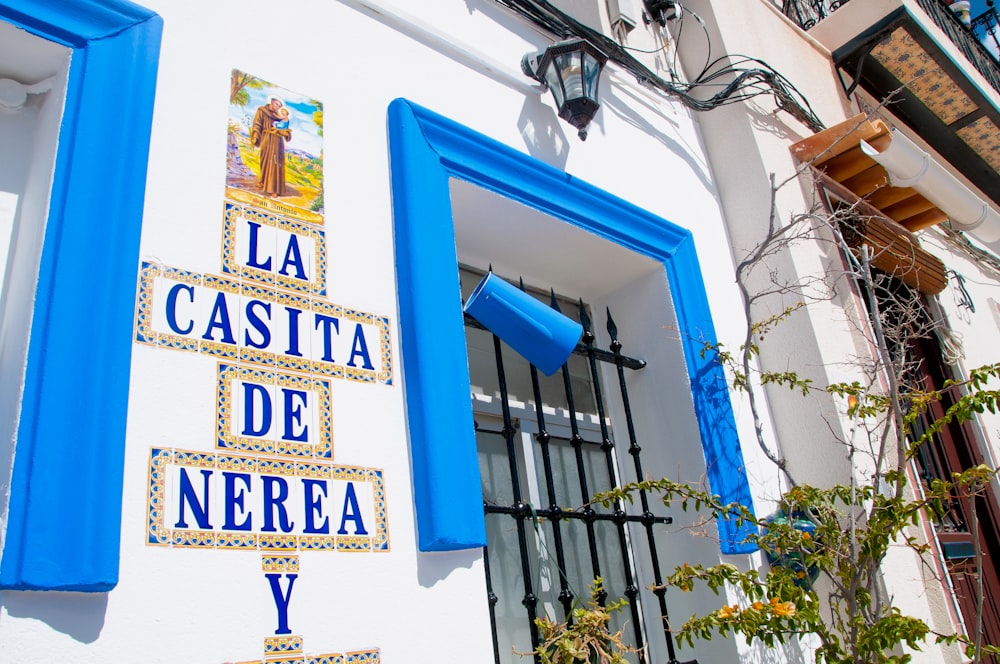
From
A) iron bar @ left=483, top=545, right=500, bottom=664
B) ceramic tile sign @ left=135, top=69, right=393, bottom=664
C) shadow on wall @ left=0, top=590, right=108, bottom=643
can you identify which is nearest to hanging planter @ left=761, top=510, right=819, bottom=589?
iron bar @ left=483, top=545, right=500, bottom=664

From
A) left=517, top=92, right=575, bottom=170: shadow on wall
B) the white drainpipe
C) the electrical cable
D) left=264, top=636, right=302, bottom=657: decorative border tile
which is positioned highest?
the electrical cable

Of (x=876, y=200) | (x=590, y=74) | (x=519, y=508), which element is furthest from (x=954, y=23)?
(x=519, y=508)

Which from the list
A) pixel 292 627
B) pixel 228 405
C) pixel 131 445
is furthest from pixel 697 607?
pixel 131 445

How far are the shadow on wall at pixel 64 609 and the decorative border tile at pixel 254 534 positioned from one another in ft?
0.48

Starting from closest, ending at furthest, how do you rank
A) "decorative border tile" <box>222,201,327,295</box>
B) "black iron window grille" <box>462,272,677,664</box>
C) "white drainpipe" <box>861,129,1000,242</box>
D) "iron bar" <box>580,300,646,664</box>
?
"decorative border tile" <box>222,201,327,295</box>
"black iron window grille" <box>462,272,677,664</box>
"iron bar" <box>580,300,646,664</box>
"white drainpipe" <box>861,129,1000,242</box>

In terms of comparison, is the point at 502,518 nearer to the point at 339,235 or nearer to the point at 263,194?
the point at 339,235

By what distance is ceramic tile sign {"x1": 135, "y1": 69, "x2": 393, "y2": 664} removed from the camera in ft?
5.41

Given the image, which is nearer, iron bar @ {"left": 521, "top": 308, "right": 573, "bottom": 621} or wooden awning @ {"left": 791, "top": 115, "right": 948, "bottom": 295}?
iron bar @ {"left": 521, "top": 308, "right": 573, "bottom": 621}

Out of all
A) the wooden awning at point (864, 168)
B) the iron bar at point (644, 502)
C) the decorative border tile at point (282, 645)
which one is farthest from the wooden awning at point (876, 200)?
the decorative border tile at point (282, 645)

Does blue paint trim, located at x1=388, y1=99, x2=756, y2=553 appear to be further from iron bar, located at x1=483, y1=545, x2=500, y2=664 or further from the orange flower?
the orange flower

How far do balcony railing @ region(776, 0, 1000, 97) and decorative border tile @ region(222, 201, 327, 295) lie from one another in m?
4.28

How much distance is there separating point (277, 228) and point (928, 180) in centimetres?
367

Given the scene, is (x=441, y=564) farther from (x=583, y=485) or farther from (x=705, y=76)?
(x=705, y=76)

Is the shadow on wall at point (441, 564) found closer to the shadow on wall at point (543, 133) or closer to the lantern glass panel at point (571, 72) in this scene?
the shadow on wall at point (543, 133)
